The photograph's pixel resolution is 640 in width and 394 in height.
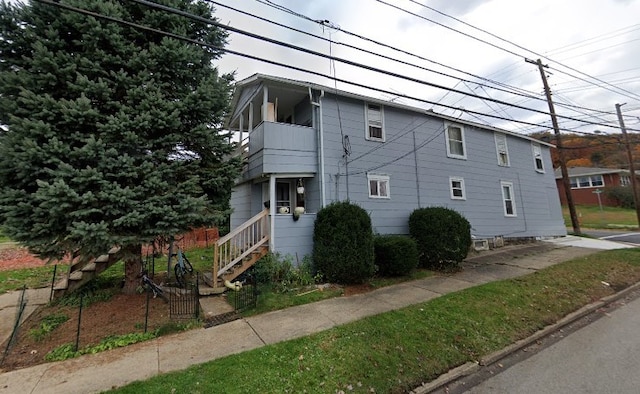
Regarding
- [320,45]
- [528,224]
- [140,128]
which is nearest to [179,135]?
[140,128]

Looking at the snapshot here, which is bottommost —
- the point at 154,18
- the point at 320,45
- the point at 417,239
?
the point at 417,239

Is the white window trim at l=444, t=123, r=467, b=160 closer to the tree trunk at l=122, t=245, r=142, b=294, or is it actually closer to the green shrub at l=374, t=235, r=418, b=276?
the green shrub at l=374, t=235, r=418, b=276

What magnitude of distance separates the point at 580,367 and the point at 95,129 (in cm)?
909

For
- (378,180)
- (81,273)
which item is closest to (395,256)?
(378,180)

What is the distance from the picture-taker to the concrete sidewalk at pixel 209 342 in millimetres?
3609

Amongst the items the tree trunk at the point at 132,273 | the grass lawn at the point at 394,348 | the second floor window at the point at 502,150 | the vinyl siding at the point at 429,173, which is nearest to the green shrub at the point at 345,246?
the vinyl siding at the point at 429,173

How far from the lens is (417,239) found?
9328 mm

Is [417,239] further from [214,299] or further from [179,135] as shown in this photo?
[179,135]

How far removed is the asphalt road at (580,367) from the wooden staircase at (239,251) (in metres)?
5.65

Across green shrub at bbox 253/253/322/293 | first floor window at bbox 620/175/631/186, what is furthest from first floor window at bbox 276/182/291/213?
first floor window at bbox 620/175/631/186

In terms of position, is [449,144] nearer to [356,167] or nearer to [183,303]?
[356,167]

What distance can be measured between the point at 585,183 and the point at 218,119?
4825cm

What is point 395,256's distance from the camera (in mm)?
7977

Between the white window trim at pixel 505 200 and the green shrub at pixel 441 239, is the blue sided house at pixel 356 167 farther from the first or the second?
the green shrub at pixel 441 239
